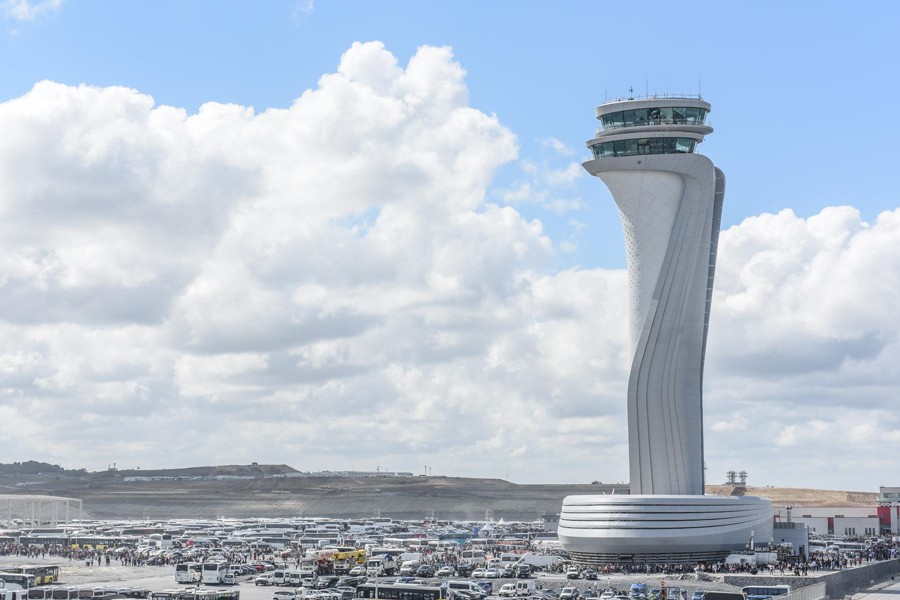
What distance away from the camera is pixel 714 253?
110125 mm

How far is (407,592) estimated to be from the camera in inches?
2827

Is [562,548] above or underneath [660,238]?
underneath

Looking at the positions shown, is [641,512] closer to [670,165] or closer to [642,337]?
[642,337]

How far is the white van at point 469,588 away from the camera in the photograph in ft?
245

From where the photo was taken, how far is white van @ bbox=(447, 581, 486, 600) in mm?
74750

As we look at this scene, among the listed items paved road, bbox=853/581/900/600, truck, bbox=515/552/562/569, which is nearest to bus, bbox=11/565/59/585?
truck, bbox=515/552/562/569

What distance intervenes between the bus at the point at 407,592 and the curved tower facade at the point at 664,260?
40.7m

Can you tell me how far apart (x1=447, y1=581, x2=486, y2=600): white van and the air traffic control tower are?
36.1 meters

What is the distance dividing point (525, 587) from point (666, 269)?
3916cm

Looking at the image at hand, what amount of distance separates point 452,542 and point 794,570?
4892 centimetres

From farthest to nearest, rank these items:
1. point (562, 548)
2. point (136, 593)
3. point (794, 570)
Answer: point (562, 548)
point (794, 570)
point (136, 593)

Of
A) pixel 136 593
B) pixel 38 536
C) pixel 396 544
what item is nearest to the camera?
pixel 136 593

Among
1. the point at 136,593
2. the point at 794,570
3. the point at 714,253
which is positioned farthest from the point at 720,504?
the point at 136,593

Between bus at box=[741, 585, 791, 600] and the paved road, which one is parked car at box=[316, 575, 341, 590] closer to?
bus at box=[741, 585, 791, 600]
